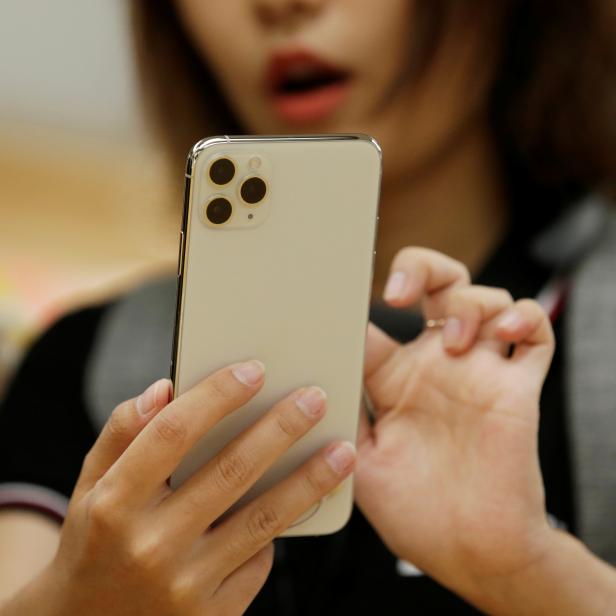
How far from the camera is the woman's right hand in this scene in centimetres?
39

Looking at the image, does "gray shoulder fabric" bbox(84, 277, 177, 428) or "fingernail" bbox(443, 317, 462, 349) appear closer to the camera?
"fingernail" bbox(443, 317, 462, 349)

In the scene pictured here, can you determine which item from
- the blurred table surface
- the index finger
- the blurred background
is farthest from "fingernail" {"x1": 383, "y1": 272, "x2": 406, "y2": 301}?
the blurred table surface

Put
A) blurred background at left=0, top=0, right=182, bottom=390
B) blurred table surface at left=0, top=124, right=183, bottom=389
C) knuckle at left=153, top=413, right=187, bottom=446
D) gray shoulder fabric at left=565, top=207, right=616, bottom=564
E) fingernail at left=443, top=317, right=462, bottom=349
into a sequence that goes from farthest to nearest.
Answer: blurred table surface at left=0, top=124, right=183, bottom=389, blurred background at left=0, top=0, right=182, bottom=390, gray shoulder fabric at left=565, top=207, right=616, bottom=564, fingernail at left=443, top=317, right=462, bottom=349, knuckle at left=153, top=413, right=187, bottom=446

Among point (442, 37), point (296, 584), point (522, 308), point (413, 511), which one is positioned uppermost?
point (442, 37)

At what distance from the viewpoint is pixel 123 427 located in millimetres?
408

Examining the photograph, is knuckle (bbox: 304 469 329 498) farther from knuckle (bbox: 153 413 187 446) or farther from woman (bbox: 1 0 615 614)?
woman (bbox: 1 0 615 614)

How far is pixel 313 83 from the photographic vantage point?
695mm

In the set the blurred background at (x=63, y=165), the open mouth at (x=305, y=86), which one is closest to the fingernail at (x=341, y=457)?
the open mouth at (x=305, y=86)

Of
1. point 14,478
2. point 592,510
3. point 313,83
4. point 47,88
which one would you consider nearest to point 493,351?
point 592,510

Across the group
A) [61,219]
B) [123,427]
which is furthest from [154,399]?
[61,219]

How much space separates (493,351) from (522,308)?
1.2 inches

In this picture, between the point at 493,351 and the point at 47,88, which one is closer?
the point at 493,351

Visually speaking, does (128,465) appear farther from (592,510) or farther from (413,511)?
(592,510)

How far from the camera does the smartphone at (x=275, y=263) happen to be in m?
0.41
